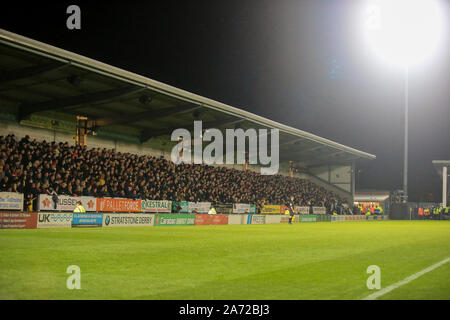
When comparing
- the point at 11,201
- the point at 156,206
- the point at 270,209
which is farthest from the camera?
the point at 270,209

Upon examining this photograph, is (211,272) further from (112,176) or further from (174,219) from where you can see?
(112,176)

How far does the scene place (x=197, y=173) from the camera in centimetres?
4175

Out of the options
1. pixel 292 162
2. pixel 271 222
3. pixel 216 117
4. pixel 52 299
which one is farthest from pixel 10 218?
pixel 292 162

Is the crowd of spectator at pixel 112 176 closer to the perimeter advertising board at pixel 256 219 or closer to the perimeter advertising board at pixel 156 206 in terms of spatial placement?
the perimeter advertising board at pixel 156 206

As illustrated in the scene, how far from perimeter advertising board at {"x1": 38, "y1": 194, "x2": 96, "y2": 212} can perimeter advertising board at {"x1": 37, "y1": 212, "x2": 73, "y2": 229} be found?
131 cm

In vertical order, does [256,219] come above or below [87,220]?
below

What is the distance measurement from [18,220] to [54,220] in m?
2.26

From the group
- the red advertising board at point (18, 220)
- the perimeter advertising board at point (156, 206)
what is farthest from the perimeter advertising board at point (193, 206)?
the red advertising board at point (18, 220)

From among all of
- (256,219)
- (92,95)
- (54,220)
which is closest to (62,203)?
(54,220)

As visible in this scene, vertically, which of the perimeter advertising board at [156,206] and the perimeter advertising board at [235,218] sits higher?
the perimeter advertising board at [156,206]

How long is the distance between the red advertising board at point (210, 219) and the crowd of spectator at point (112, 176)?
2.95 meters

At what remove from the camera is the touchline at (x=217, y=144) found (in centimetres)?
4262

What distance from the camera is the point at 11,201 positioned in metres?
23.0

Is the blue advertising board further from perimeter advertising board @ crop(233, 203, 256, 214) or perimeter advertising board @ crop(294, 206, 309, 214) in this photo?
perimeter advertising board @ crop(294, 206, 309, 214)
